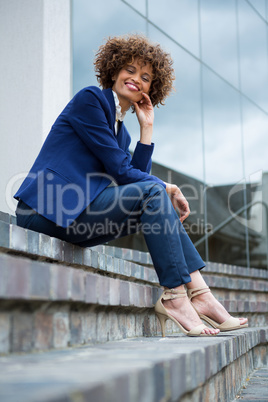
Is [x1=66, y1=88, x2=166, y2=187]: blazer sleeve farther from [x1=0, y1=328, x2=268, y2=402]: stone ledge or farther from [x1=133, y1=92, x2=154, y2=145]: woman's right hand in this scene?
[x1=0, y1=328, x2=268, y2=402]: stone ledge

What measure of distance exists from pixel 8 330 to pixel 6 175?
3.05 meters

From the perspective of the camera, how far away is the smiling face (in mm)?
2738

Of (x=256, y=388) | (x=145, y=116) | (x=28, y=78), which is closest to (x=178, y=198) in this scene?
(x=145, y=116)

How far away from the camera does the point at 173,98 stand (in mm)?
6012

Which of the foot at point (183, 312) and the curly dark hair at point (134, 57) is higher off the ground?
the curly dark hair at point (134, 57)

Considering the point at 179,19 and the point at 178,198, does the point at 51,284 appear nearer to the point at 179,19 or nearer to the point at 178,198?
the point at 178,198

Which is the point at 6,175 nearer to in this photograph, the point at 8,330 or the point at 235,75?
the point at 8,330

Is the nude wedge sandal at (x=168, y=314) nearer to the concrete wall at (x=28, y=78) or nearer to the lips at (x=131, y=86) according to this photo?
the lips at (x=131, y=86)

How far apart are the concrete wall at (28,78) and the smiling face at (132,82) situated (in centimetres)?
147

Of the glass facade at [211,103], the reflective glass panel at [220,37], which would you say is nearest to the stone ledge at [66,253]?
the glass facade at [211,103]

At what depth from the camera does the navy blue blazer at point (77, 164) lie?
7.38 feet

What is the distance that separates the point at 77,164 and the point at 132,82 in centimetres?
62

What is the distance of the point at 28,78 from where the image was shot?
4262 millimetres

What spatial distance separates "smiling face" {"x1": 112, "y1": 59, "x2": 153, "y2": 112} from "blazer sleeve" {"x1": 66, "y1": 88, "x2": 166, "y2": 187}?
0.89ft
